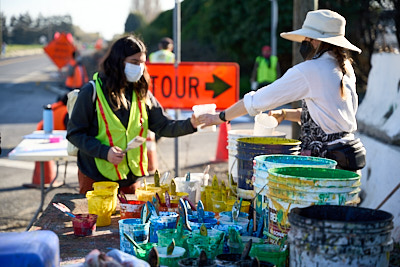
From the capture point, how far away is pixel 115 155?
4.53 meters

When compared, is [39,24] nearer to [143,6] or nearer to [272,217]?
[143,6]

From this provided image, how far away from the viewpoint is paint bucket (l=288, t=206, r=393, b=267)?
2.26 metres

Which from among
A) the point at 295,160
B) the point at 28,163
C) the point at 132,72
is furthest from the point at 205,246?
the point at 28,163

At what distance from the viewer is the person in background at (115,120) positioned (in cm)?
460

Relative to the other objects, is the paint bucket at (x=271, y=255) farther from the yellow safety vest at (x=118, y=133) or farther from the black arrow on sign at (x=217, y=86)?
the black arrow on sign at (x=217, y=86)

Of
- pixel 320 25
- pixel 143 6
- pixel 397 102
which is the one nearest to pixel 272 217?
pixel 320 25

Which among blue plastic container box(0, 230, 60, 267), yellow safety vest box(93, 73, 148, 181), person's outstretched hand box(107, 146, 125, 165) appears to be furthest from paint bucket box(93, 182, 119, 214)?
blue plastic container box(0, 230, 60, 267)

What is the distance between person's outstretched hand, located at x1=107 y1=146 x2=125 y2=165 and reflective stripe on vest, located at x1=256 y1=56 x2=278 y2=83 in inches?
687

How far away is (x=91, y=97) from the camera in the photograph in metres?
4.61

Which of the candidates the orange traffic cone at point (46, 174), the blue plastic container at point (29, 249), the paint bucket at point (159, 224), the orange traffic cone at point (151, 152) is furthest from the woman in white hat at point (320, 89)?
the orange traffic cone at point (46, 174)

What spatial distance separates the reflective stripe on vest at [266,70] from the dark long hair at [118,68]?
17.1m

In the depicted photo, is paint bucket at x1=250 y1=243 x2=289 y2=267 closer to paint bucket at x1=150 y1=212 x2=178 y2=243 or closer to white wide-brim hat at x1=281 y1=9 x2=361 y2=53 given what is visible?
paint bucket at x1=150 y1=212 x2=178 y2=243

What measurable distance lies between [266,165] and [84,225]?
1102 millimetres

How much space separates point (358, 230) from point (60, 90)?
3148 centimetres
